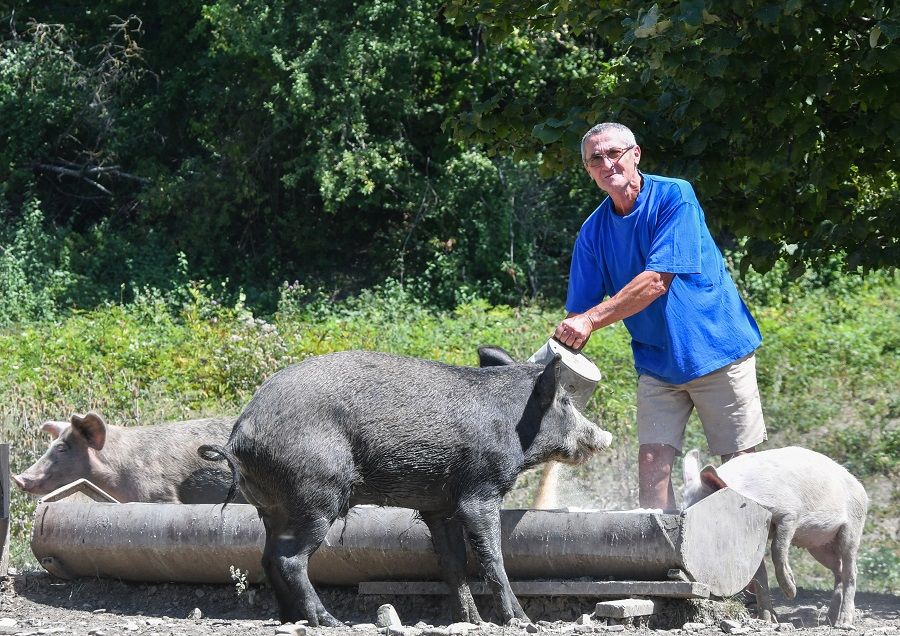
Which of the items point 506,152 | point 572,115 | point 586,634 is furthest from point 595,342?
point 586,634

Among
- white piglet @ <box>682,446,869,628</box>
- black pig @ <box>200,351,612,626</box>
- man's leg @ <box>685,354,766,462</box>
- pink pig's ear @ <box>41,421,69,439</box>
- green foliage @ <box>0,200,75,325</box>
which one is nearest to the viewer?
black pig @ <box>200,351,612,626</box>

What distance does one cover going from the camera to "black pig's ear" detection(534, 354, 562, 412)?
5.37 metres

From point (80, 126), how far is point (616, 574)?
18480 mm

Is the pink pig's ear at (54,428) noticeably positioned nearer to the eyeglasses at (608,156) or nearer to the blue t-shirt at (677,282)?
the blue t-shirt at (677,282)

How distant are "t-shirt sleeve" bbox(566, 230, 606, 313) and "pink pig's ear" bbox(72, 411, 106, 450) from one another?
3.77m

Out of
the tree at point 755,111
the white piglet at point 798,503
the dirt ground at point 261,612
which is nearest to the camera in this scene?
the dirt ground at point 261,612

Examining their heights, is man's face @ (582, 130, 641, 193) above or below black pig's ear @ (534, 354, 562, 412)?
above

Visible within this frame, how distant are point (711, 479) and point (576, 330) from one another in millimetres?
1031

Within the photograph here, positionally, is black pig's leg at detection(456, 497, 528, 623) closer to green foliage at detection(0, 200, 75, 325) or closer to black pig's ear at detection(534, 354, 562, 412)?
black pig's ear at detection(534, 354, 562, 412)

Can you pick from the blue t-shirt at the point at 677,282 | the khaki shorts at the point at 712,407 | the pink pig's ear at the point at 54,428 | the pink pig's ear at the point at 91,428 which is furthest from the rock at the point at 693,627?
the pink pig's ear at the point at 54,428

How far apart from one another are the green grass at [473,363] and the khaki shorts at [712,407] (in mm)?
2509

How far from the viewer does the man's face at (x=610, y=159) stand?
5500 millimetres

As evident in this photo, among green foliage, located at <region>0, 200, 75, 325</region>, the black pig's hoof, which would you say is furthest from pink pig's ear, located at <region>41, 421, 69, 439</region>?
green foliage, located at <region>0, 200, 75, 325</region>

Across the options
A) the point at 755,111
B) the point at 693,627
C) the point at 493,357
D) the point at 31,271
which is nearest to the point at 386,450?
the point at 493,357
